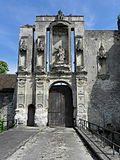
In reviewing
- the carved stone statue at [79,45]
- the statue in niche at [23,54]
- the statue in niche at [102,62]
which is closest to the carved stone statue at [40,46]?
the statue in niche at [23,54]

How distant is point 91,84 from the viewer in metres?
14.5

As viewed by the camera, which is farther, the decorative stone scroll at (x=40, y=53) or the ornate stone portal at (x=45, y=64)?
the decorative stone scroll at (x=40, y=53)

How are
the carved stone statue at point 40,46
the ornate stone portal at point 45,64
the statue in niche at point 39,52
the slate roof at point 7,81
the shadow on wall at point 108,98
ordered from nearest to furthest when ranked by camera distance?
the ornate stone portal at point 45,64 → the shadow on wall at point 108,98 → the statue in niche at point 39,52 → the carved stone statue at point 40,46 → the slate roof at point 7,81

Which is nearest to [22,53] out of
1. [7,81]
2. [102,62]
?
[7,81]

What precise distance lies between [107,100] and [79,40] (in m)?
5.35

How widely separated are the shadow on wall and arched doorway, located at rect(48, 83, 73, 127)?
1638mm

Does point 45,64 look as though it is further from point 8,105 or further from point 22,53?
point 8,105

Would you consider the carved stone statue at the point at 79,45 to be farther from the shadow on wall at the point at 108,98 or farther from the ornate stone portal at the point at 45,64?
the shadow on wall at the point at 108,98

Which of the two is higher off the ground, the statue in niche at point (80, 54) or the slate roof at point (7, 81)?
the statue in niche at point (80, 54)

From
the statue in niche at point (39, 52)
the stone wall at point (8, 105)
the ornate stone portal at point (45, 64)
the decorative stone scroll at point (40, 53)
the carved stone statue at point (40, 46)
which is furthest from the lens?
the stone wall at point (8, 105)

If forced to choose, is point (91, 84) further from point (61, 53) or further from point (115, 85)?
point (61, 53)

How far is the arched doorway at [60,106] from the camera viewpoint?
1400 centimetres

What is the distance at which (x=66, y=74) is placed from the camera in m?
14.3

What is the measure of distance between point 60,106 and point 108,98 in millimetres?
3855
